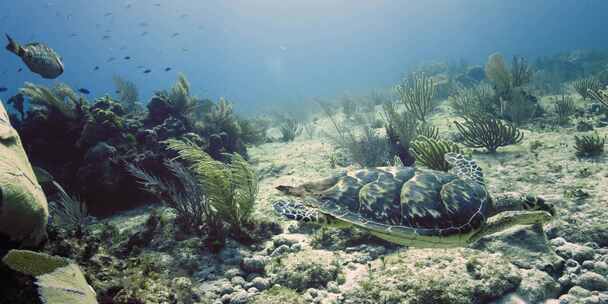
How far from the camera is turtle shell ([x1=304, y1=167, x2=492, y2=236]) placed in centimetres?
327

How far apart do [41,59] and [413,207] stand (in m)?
8.50

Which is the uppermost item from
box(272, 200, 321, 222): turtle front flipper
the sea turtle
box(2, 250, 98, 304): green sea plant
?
box(2, 250, 98, 304): green sea plant

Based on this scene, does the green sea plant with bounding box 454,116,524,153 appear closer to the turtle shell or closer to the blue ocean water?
the turtle shell

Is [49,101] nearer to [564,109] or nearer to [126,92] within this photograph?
[126,92]

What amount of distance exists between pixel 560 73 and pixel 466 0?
471ft

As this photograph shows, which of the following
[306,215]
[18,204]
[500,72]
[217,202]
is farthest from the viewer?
[500,72]

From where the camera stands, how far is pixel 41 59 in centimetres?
683

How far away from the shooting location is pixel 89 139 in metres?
6.85

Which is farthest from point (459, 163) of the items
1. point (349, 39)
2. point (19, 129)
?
point (349, 39)

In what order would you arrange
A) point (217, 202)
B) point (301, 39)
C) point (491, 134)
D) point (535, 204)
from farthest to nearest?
point (301, 39), point (491, 134), point (217, 202), point (535, 204)

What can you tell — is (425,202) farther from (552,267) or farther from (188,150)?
(188,150)

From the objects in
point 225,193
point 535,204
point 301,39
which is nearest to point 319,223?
point 225,193

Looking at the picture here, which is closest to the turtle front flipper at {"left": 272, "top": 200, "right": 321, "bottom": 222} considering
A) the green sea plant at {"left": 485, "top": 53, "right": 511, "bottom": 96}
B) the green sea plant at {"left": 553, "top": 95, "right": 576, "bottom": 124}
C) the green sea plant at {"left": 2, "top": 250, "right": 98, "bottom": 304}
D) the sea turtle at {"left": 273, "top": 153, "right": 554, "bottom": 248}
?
the sea turtle at {"left": 273, "top": 153, "right": 554, "bottom": 248}

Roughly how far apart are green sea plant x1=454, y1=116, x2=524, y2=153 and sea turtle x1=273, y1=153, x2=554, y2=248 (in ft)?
12.9
